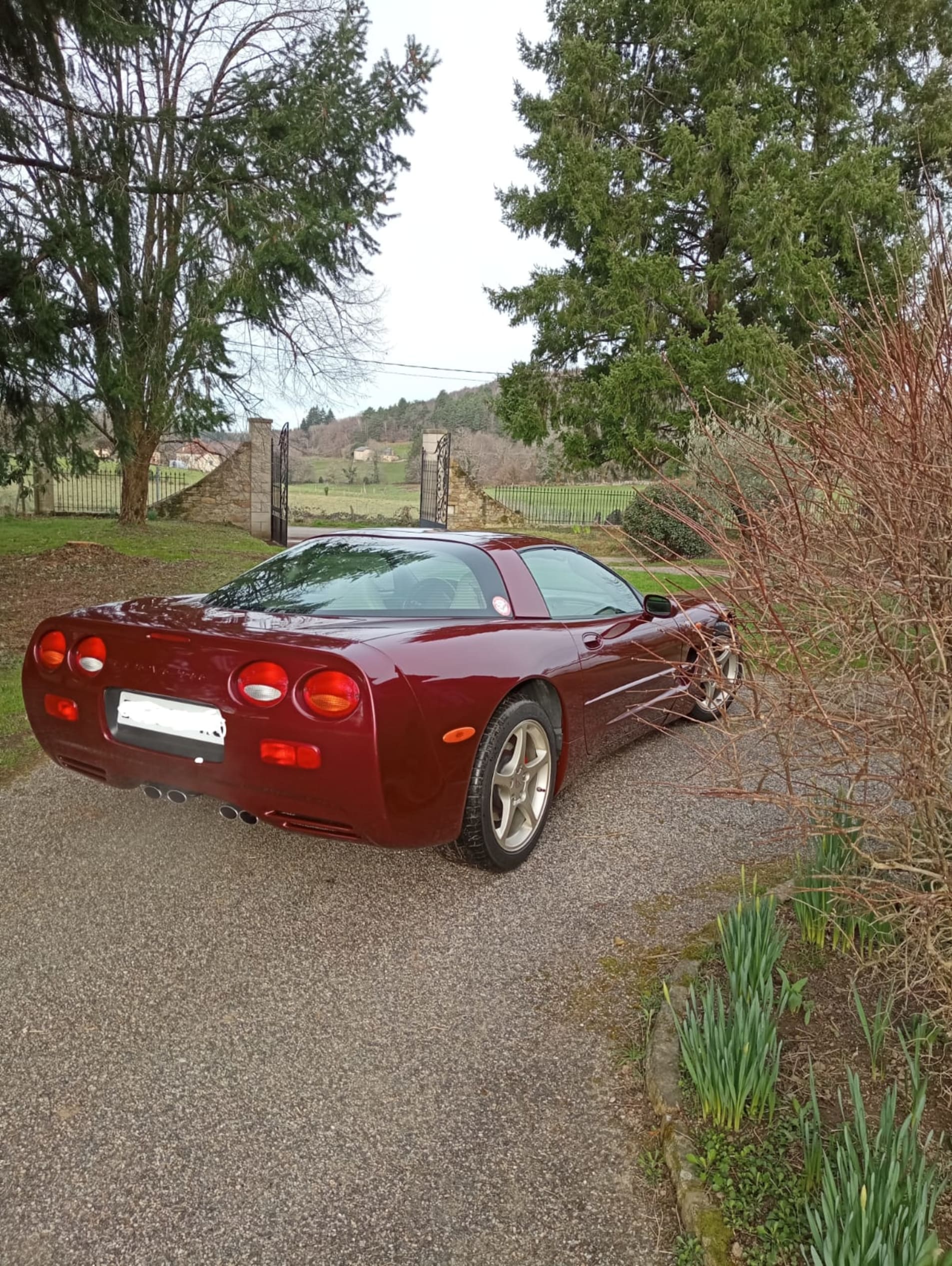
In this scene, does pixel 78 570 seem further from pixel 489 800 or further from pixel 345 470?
pixel 345 470

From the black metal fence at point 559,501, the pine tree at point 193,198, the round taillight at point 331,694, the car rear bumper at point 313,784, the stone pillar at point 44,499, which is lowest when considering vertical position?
the car rear bumper at point 313,784

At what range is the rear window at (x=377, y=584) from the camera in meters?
3.36

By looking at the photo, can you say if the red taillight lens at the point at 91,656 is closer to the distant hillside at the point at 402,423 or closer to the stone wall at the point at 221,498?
the stone wall at the point at 221,498

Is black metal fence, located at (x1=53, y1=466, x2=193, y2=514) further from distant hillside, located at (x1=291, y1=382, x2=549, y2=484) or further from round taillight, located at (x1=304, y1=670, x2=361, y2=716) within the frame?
distant hillside, located at (x1=291, y1=382, x2=549, y2=484)

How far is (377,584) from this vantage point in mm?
3480

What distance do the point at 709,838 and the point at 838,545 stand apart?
1903 mm

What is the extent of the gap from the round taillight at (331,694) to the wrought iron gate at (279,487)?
15.7 m

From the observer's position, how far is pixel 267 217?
44.7ft

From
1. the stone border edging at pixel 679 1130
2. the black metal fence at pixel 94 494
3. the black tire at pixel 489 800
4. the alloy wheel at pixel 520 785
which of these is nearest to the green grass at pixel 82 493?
the black metal fence at pixel 94 494

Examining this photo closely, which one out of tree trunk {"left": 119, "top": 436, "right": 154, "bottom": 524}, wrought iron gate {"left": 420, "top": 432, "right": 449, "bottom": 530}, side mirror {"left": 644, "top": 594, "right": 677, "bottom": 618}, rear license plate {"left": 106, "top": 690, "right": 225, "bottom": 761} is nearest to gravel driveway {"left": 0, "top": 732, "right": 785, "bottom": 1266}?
rear license plate {"left": 106, "top": 690, "right": 225, "bottom": 761}

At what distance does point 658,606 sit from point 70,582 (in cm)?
817

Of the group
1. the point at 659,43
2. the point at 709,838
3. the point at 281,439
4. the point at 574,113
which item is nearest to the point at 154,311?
the point at 281,439

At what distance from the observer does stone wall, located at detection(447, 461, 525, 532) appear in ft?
75.0

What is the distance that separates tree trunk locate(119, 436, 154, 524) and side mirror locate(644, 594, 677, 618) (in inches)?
602
